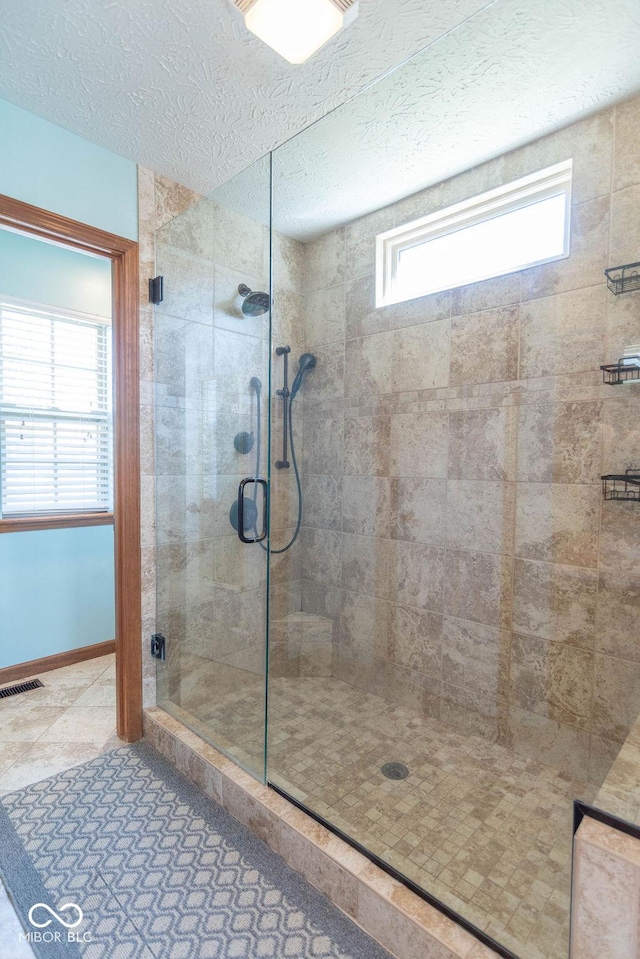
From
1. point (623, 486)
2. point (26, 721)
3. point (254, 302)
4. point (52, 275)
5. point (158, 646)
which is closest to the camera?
point (623, 486)

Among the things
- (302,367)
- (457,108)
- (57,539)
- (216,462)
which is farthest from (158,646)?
(457,108)

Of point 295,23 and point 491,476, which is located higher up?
point 295,23

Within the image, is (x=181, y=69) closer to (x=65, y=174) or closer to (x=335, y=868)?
(x=65, y=174)

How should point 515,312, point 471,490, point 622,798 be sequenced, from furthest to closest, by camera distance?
point 471,490, point 515,312, point 622,798

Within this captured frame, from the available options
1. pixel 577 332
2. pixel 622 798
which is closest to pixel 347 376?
pixel 577 332

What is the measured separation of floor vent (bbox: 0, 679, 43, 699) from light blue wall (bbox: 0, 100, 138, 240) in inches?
93.9

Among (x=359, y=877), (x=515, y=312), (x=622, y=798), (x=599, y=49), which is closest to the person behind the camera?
(x=622, y=798)

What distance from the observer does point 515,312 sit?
1.80 metres

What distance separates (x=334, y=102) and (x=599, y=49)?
0.84 m

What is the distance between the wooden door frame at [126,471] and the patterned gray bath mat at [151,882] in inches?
14.7

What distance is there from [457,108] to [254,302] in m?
0.98

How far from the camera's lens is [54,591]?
9.25 feet

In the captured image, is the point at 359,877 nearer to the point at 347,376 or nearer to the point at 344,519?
the point at 344,519

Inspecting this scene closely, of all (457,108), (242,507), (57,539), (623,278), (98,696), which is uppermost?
(457,108)
